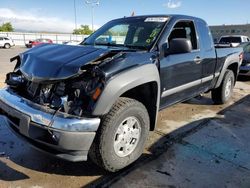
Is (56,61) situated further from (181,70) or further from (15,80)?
(181,70)

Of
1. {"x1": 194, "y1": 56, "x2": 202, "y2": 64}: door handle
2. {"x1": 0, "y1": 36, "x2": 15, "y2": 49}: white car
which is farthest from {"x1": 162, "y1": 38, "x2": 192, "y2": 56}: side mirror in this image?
{"x1": 0, "y1": 36, "x2": 15, "y2": 49}: white car

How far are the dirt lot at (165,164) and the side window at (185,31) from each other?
4.90ft

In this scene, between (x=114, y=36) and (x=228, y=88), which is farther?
(x=228, y=88)

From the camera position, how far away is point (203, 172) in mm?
3277

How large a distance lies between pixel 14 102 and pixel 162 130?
96.1 inches

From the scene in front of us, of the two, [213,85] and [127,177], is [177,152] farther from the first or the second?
[213,85]

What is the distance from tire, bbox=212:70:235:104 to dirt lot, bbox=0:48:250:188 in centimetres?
130

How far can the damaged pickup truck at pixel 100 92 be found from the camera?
2727 mm

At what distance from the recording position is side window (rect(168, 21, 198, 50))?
4211 millimetres

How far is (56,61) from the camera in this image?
9.93 ft

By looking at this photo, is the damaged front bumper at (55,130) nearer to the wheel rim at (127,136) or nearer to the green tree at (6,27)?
the wheel rim at (127,136)

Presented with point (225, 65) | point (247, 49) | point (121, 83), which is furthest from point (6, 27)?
point (121, 83)

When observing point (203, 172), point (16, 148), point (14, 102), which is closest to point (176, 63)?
point (203, 172)

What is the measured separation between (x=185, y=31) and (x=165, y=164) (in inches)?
88.6
